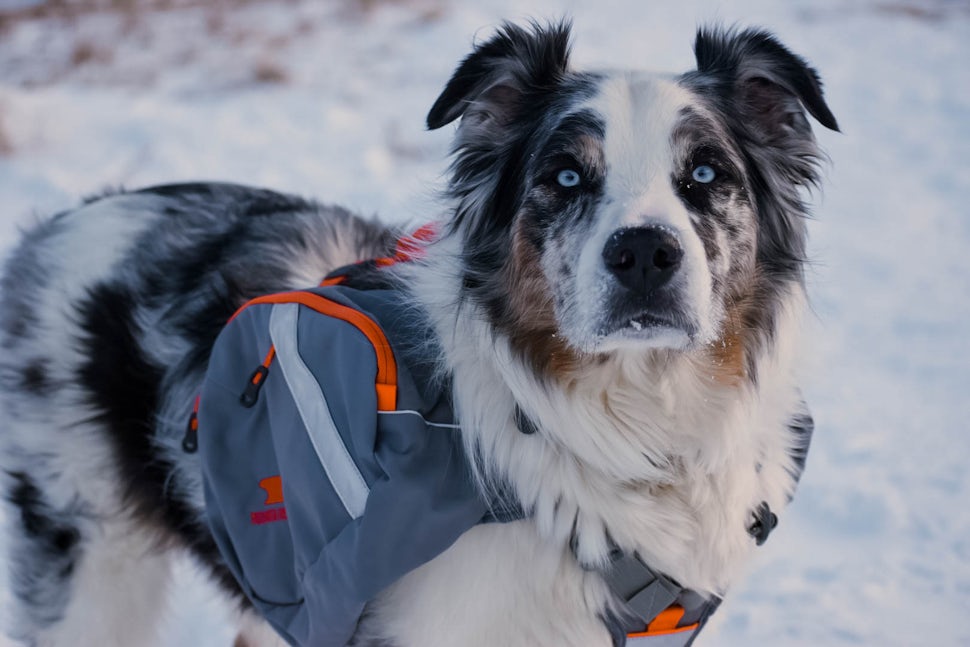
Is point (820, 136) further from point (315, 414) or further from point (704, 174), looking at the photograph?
point (315, 414)

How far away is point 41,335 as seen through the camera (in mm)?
3195

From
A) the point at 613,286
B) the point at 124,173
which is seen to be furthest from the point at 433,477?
the point at 124,173

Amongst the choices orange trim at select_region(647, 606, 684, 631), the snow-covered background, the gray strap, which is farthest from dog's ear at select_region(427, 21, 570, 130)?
orange trim at select_region(647, 606, 684, 631)

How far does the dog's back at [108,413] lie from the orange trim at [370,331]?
21.0 inches

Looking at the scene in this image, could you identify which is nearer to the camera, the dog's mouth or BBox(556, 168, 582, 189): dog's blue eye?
the dog's mouth

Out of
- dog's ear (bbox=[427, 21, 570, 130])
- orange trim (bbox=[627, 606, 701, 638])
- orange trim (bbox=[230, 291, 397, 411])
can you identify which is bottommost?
orange trim (bbox=[627, 606, 701, 638])

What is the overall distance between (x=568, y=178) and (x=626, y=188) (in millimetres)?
212

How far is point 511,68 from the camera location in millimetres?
2857

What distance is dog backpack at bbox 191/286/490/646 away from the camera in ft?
7.72

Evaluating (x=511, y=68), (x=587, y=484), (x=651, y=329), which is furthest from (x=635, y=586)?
(x=511, y=68)

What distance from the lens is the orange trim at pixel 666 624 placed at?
246cm

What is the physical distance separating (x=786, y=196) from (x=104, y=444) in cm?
242

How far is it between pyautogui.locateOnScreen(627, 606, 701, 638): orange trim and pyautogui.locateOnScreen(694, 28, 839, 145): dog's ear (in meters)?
1.48

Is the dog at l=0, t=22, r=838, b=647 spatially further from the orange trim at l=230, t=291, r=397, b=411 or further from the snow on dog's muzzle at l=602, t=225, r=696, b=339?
the orange trim at l=230, t=291, r=397, b=411
